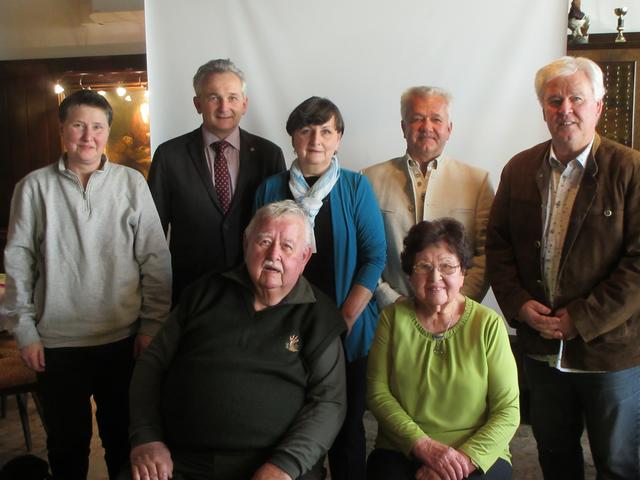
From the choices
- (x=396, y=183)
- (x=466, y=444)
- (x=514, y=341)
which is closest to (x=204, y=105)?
(x=396, y=183)

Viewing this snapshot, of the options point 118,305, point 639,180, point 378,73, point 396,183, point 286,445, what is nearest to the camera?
point 286,445

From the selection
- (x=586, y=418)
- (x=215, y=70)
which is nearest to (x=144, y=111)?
(x=215, y=70)

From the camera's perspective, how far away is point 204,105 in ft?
7.80

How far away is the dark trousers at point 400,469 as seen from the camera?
5.73 feet

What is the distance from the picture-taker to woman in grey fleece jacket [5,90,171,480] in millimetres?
2033

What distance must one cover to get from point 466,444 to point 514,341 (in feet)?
4.69

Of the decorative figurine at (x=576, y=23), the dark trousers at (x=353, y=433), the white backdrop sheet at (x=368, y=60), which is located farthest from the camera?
the decorative figurine at (x=576, y=23)

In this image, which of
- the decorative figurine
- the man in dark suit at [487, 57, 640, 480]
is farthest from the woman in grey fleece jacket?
the decorative figurine

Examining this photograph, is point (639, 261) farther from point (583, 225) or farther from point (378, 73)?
point (378, 73)

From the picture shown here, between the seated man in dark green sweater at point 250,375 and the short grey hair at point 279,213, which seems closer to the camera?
the seated man in dark green sweater at point 250,375

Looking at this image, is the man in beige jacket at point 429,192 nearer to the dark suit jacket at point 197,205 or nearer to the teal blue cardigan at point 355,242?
the teal blue cardigan at point 355,242

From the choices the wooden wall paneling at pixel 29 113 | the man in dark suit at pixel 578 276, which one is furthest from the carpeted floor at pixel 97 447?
the wooden wall paneling at pixel 29 113

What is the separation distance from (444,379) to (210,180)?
46.5 inches

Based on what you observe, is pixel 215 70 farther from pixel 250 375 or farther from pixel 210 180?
pixel 250 375
